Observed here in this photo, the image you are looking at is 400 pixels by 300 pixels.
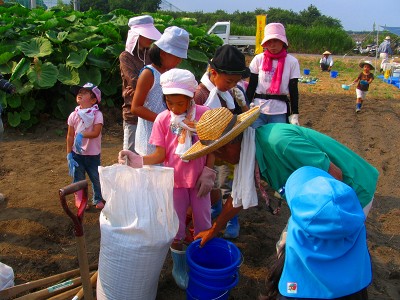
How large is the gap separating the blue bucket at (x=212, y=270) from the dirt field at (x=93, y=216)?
34 centimetres

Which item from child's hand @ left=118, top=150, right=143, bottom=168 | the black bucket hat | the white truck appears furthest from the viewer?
the white truck

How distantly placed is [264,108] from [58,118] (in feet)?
13.6

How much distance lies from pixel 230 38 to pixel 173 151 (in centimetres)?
→ 1929

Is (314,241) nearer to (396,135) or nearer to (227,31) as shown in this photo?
(396,135)

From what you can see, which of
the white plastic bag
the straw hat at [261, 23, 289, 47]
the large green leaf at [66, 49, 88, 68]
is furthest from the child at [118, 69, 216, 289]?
the large green leaf at [66, 49, 88, 68]

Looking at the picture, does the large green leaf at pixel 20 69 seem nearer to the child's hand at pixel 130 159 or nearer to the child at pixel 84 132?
the child at pixel 84 132

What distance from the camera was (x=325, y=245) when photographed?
58.4 inches

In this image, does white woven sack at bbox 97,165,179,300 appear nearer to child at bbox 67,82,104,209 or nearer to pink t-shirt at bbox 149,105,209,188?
pink t-shirt at bbox 149,105,209,188

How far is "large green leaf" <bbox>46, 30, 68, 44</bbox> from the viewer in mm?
6684

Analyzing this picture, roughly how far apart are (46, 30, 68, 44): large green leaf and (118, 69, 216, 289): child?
4933mm

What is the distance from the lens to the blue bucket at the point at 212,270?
2.19 m

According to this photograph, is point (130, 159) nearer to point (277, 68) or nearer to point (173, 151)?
point (173, 151)

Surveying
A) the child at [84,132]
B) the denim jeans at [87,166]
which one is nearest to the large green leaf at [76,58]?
the child at [84,132]

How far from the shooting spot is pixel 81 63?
640 centimetres
